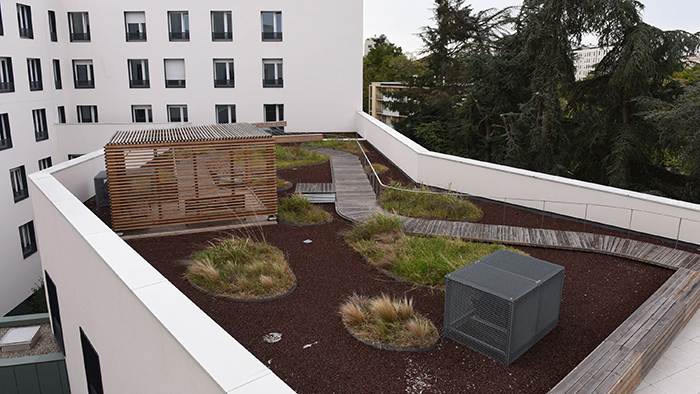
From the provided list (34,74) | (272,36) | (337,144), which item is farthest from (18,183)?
(337,144)

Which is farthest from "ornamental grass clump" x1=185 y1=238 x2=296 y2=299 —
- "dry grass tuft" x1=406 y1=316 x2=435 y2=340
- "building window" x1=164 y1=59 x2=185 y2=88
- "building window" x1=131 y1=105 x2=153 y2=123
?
"building window" x1=131 y1=105 x2=153 y2=123

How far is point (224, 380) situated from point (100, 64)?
3063cm

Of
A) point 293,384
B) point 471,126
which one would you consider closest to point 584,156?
point 471,126

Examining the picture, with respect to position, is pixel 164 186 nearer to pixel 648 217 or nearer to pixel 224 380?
pixel 224 380

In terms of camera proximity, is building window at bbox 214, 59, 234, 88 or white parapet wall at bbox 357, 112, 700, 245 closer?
white parapet wall at bbox 357, 112, 700, 245

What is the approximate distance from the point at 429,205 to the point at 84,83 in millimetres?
25942

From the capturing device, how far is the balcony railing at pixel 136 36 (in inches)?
1160

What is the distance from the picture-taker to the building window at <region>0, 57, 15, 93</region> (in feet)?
77.7

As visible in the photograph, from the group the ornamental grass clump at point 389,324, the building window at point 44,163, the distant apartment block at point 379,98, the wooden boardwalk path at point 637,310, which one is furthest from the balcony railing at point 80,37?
the ornamental grass clump at point 389,324

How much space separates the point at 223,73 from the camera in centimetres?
2978

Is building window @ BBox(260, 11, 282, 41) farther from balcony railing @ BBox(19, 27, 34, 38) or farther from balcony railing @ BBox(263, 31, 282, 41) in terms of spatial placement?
balcony railing @ BBox(19, 27, 34, 38)

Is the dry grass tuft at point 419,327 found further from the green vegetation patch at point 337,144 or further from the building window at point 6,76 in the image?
the building window at point 6,76

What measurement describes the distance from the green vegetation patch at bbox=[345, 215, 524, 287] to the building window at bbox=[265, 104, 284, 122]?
2059cm

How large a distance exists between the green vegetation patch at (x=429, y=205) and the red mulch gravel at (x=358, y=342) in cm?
232
